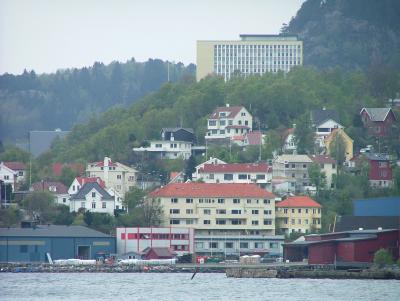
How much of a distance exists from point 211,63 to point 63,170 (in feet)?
126

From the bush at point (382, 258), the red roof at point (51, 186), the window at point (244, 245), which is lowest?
the bush at point (382, 258)

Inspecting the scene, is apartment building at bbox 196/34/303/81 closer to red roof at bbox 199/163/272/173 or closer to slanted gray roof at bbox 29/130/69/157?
slanted gray roof at bbox 29/130/69/157

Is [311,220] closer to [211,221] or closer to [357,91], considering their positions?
[211,221]

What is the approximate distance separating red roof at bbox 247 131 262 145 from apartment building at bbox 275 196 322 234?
17.8m

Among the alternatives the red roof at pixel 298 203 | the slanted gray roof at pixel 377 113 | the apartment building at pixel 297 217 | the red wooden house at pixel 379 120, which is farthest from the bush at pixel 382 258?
the slanted gray roof at pixel 377 113

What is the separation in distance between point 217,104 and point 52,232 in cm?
3797

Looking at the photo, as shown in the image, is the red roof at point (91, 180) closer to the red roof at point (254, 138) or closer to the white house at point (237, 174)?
the white house at point (237, 174)

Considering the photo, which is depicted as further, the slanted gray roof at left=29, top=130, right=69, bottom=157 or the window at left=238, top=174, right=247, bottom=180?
the slanted gray roof at left=29, top=130, right=69, bottom=157

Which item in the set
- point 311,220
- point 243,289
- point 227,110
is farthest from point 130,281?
point 227,110

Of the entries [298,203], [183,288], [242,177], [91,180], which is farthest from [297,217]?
[183,288]

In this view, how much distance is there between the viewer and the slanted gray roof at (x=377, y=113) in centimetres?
12975

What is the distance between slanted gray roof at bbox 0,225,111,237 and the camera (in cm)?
9719

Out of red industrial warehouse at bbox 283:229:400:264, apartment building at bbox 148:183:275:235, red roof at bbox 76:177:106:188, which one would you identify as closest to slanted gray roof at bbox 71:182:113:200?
red roof at bbox 76:177:106:188

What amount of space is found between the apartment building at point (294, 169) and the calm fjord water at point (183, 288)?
3000cm
